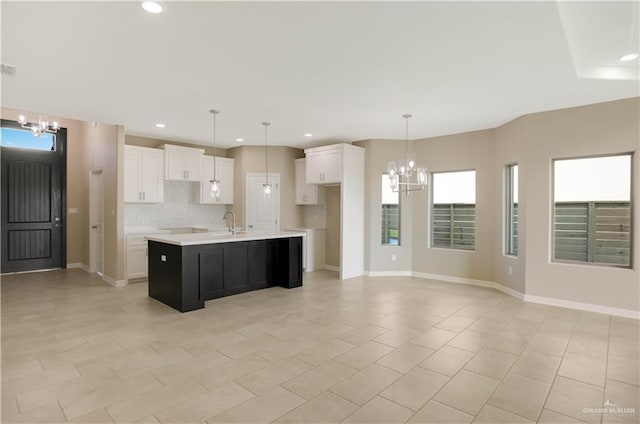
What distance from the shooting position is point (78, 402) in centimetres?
239

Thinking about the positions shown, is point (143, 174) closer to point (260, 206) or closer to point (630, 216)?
point (260, 206)

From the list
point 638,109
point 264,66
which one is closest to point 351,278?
point 264,66

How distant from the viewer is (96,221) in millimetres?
7066

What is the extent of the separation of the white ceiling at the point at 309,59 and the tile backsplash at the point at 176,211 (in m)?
2.13

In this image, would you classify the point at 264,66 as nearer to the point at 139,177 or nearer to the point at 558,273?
the point at 139,177

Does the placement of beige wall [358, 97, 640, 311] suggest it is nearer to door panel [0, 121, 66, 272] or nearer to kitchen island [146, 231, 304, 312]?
kitchen island [146, 231, 304, 312]

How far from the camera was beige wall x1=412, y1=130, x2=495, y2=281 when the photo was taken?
19.5ft

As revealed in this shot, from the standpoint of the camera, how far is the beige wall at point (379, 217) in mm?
6770

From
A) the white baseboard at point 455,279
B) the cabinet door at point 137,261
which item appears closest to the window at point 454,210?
the white baseboard at point 455,279

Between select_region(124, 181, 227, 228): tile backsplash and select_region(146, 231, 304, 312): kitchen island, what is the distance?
5.72 feet

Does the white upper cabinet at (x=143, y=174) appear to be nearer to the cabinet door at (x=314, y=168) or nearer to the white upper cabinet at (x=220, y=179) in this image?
the white upper cabinet at (x=220, y=179)

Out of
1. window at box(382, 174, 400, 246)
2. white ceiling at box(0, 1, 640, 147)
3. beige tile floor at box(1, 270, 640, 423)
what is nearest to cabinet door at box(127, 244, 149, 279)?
beige tile floor at box(1, 270, 640, 423)

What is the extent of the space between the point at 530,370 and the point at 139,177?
21.2 feet

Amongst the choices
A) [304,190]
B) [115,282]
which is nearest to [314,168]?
[304,190]
